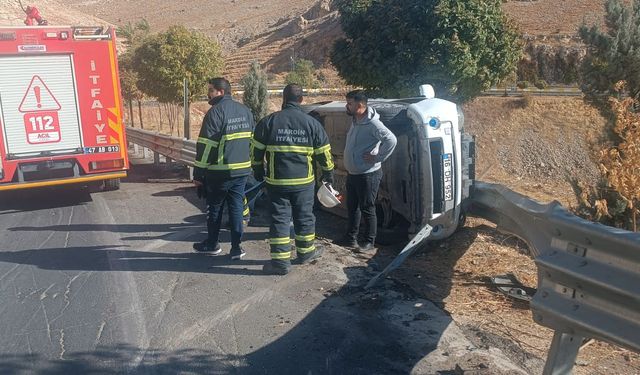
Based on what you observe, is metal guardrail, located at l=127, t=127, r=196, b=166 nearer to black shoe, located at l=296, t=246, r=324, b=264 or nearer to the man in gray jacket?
the man in gray jacket

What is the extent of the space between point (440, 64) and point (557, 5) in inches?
1500

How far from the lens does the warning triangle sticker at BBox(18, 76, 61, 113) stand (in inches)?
355

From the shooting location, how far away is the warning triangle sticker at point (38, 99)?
9023 millimetres

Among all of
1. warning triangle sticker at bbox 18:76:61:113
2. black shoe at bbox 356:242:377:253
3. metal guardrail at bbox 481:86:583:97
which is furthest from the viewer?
metal guardrail at bbox 481:86:583:97

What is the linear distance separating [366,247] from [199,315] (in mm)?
2466

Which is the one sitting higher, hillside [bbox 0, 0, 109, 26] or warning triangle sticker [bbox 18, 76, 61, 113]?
hillside [bbox 0, 0, 109, 26]

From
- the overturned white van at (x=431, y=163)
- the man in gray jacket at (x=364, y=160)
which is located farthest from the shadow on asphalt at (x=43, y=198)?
the overturned white van at (x=431, y=163)

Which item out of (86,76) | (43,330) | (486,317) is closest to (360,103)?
(486,317)

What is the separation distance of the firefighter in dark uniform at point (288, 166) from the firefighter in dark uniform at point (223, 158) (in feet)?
1.33

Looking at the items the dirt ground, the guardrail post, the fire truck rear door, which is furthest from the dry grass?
the fire truck rear door

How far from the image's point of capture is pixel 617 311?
9.09 feet

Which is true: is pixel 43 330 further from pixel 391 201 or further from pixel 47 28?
pixel 47 28

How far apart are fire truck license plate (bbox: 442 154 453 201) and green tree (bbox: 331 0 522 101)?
61.9 feet

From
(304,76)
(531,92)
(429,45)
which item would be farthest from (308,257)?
(304,76)
